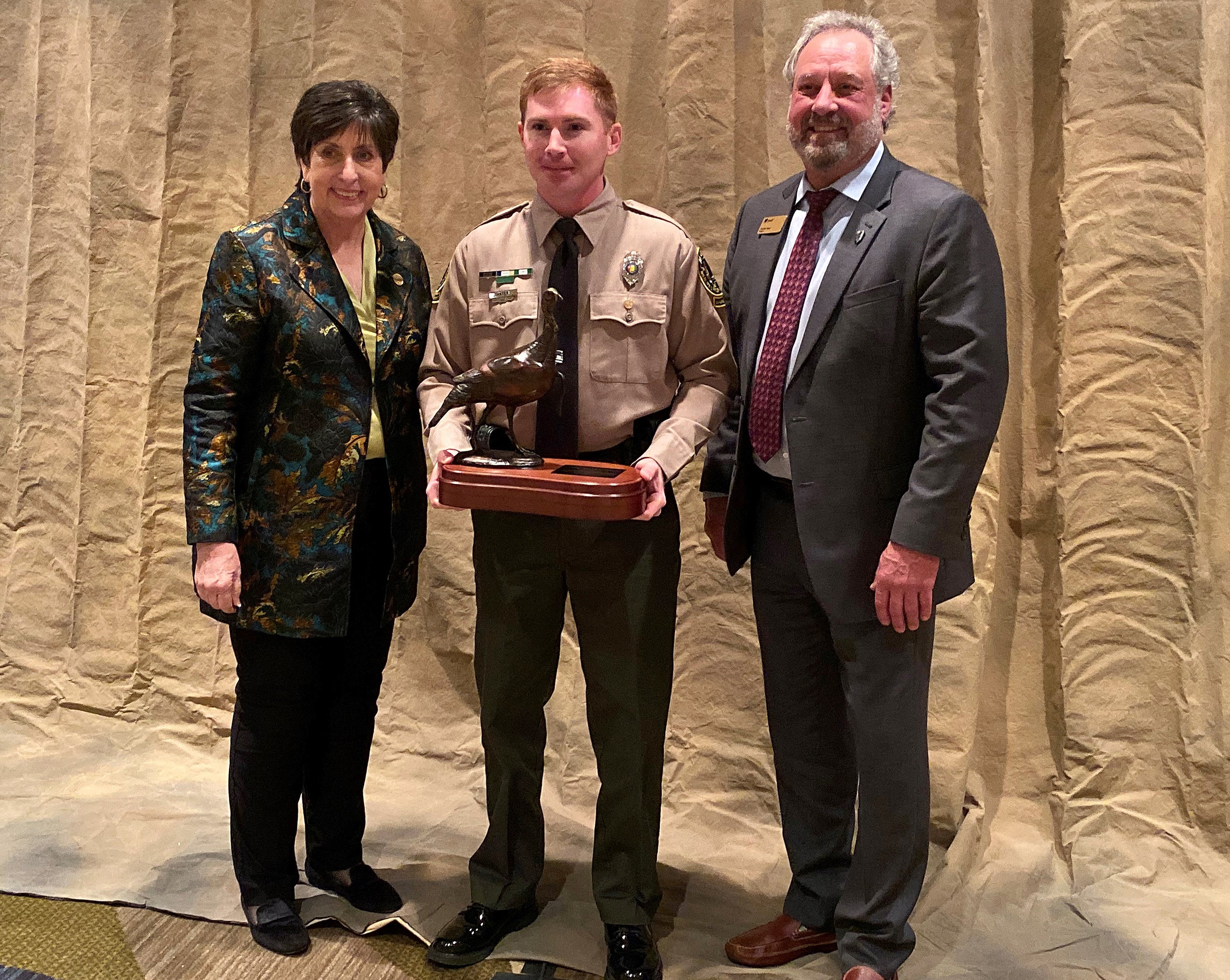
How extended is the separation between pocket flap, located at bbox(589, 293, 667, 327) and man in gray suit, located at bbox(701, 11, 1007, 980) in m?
0.17

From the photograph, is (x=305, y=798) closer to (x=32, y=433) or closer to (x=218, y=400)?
(x=218, y=400)

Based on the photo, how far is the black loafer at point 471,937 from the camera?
6.97 ft

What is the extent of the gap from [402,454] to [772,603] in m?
0.74

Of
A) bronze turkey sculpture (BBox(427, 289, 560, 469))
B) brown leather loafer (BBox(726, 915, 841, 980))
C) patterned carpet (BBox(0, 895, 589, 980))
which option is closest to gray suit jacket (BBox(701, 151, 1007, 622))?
bronze turkey sculpture (BBox(427, 289, 560, 469))

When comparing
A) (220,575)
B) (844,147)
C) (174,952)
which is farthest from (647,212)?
(174,952)

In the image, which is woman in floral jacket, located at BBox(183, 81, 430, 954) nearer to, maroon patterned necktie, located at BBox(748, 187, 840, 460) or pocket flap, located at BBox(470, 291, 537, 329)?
pocket flap, located at BBox(470, 291, 537, 329)

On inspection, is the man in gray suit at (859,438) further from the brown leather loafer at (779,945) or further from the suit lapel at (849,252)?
the brown leather loafer at (779,945)

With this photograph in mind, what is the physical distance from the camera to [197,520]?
2.02 m

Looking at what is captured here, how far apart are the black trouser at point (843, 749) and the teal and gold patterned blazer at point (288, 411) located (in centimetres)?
73

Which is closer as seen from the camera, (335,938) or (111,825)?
(335,938)

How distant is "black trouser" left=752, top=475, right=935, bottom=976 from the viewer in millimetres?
1942

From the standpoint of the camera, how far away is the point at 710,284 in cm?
204

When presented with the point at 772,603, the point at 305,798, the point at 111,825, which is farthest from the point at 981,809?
the point at 111,825

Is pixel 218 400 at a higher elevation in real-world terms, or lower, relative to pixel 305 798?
higher
